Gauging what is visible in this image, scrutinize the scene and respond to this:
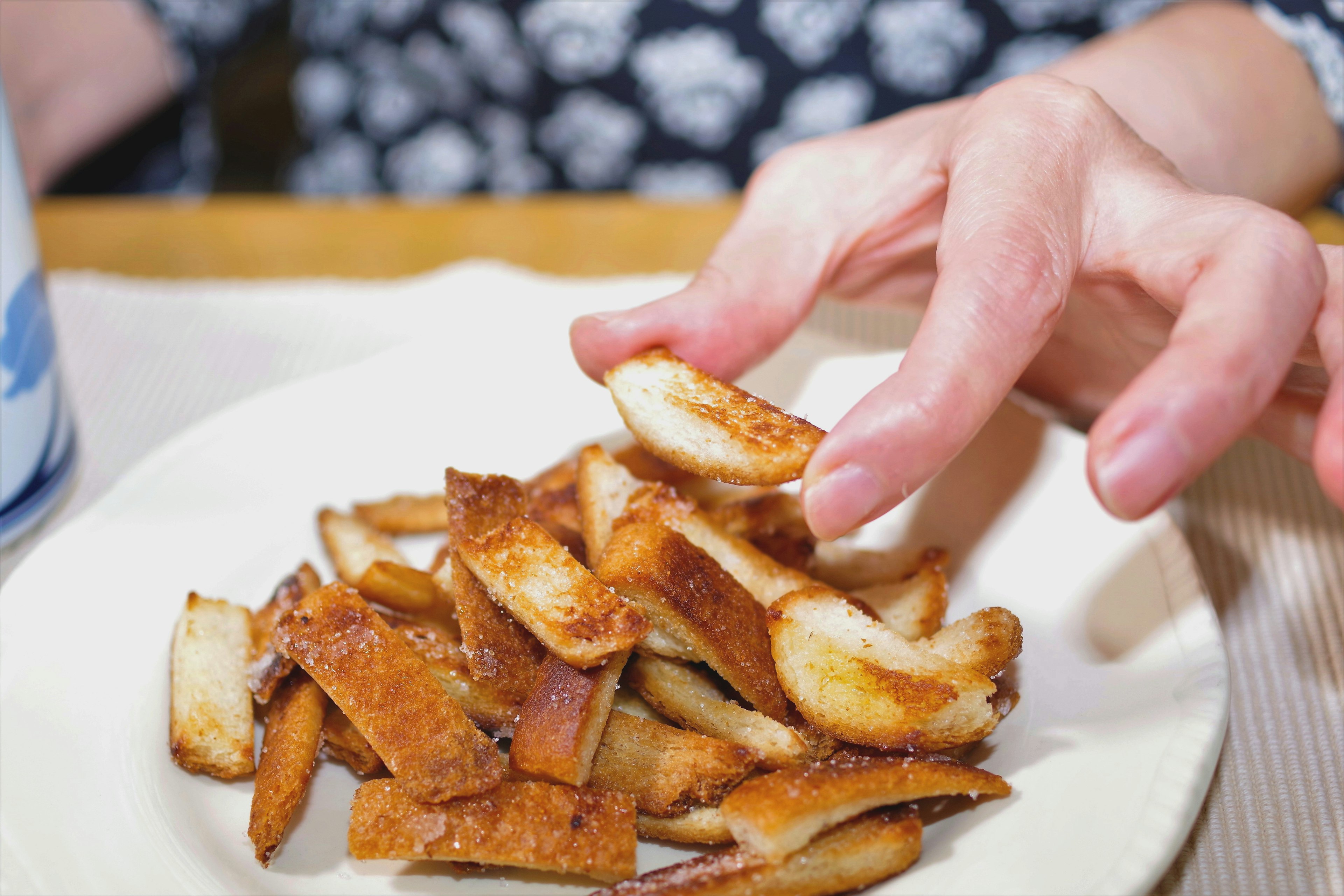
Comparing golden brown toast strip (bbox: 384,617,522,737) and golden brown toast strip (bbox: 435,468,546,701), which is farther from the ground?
golden brown toast strip (bbox: 435,468,546,701)

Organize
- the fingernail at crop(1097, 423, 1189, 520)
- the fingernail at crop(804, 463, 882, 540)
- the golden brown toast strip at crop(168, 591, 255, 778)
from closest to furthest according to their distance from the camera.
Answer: the fingernail at crop(1097, 423, 1189, 520)
the fingernail at crop(804, 463, 882, 540)
the golden brown toast strip at crop(168, 591, 255, 778)

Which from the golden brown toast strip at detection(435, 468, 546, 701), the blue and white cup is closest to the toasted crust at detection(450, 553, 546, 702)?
the golden brown toast strip at detection(435, 468, 546, 701)

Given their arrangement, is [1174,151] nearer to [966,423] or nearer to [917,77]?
[917,77]

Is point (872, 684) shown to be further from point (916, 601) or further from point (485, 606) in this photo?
point (485, 606)

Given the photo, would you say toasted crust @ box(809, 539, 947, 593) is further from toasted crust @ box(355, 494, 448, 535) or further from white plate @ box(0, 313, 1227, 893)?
toasted crust @ box(355, 494, 448, 535)

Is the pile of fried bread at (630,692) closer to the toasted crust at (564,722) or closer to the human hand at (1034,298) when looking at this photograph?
the toasted crust at (564,722)

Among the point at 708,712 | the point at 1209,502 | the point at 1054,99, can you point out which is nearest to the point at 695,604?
the point at 708,712
